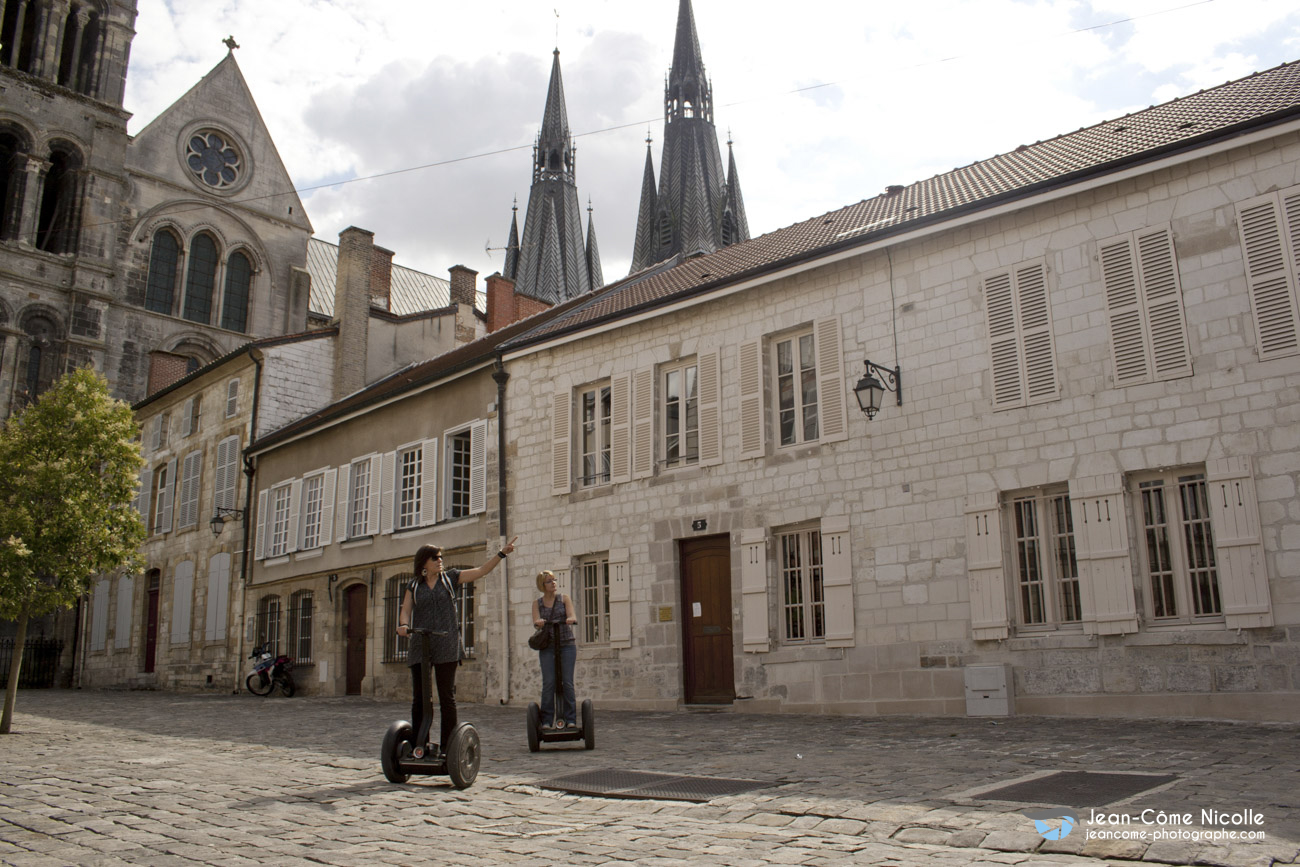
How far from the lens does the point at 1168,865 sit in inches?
157

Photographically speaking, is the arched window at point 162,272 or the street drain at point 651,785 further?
the arched window at point 162,272

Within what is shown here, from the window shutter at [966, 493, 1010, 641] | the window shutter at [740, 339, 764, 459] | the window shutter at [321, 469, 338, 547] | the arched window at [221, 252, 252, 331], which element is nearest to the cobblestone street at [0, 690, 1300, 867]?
the window shutter at [966, 493, 1010, 641]

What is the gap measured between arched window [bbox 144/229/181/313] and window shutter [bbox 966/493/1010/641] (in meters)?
35.5

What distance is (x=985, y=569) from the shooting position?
34.6 feet

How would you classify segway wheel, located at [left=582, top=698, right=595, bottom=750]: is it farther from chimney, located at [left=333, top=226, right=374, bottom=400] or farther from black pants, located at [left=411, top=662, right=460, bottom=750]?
chimney, located at [left=333, top=226, right=374, bottom=400]

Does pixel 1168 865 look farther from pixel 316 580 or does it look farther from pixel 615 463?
pixel 316 580

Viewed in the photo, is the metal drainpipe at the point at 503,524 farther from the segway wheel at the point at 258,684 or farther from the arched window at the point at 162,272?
the arched window at the point at 162,272

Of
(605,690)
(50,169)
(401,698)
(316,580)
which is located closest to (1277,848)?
(605,690)

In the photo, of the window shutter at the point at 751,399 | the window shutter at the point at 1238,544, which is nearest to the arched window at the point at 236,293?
the window shutter at the point at 751,399

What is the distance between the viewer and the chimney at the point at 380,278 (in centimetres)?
2697

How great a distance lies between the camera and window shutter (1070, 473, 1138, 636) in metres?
9.61

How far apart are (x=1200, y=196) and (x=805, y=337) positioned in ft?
15.1

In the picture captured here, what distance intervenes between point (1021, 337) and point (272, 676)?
15.2 meters

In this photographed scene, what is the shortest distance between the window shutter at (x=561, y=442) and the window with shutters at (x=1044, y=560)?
21.6ft
